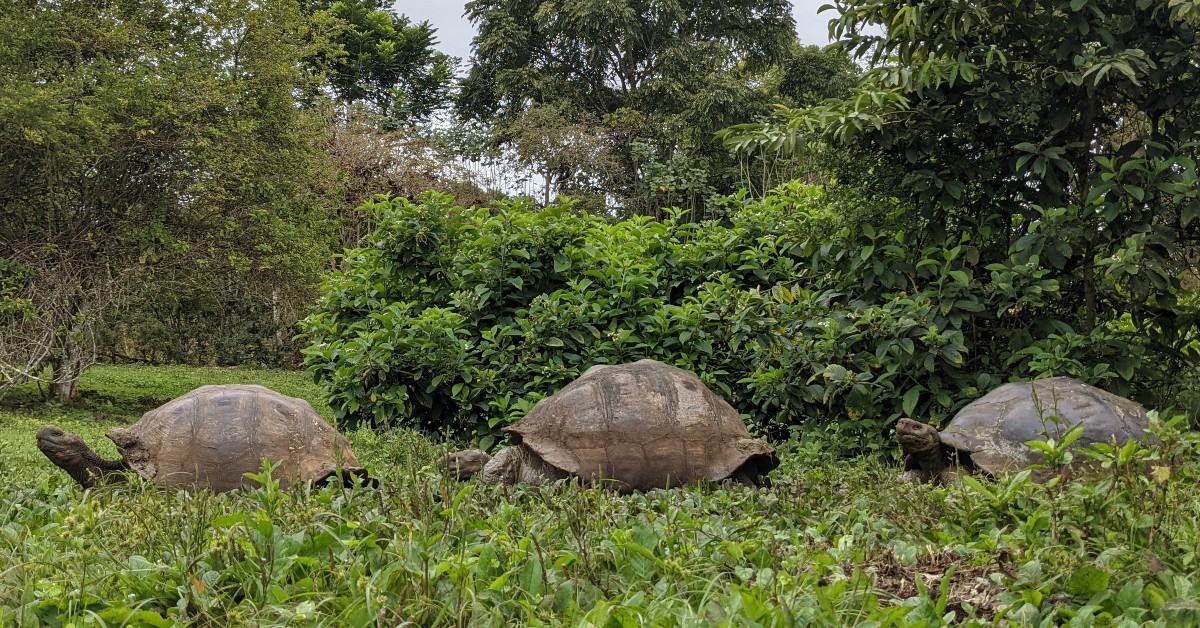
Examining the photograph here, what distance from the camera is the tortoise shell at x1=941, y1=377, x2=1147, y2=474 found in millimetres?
4062

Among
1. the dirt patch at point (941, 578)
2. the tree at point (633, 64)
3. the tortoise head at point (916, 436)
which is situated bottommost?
the dirt patch at point (941, 578)

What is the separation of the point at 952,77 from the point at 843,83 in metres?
16.6

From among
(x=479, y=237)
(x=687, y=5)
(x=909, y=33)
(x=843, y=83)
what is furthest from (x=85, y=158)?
(x=843, y=83)

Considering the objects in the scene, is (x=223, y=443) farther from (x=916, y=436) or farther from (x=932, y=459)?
(x=932, y=459)

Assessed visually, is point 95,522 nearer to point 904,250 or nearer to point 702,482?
point 702,482

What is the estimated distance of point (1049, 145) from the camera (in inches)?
214

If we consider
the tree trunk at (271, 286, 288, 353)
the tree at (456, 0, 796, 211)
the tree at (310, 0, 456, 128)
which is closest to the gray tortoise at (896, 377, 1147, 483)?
the tree trunk at (271, 286, 288, 353)

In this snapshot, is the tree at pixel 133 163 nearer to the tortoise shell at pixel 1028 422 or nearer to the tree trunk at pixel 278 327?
the tree trunk at pixel 278 327

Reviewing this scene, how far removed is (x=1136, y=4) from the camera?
5074mm

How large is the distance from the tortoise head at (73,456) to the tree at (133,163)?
6479 mm

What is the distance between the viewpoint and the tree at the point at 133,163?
396 inches

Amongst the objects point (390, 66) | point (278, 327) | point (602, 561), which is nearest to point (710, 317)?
point (602, 561)

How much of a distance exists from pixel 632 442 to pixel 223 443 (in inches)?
71.6

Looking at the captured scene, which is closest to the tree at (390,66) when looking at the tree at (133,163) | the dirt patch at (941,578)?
the tree at (133,163)
